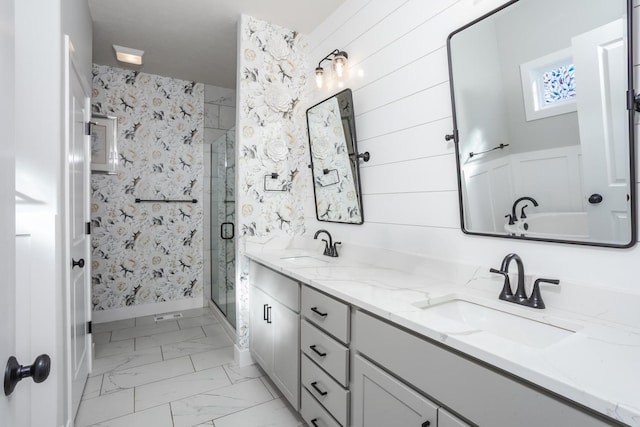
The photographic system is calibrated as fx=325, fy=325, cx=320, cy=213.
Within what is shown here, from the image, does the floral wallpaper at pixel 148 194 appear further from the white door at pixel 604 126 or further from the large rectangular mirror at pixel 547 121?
the white door at pixel 604 126

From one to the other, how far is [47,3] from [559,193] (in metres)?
2.26

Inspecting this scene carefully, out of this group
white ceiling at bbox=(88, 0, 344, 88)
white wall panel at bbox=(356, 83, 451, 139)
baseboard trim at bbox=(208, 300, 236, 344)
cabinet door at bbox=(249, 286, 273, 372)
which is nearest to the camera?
white wall panel at bbox=(356, 83, 451, 139)

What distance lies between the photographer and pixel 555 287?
121cm

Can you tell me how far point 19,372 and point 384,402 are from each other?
106cm

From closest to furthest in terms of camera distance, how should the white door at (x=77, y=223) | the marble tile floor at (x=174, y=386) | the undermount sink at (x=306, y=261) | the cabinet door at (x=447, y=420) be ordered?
the cabinet door at (x=447, y=420), the white door at (x=77, y=223), the marble tile floor at (x=174, y=386), the undermount sink at (x=306, y=261)

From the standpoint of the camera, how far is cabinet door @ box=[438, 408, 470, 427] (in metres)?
0.91

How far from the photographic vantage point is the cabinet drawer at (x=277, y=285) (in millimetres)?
1820

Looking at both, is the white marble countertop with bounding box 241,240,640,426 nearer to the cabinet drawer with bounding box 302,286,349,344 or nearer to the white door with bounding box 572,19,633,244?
the cabinet drawer with bounding box 302,286,349,344

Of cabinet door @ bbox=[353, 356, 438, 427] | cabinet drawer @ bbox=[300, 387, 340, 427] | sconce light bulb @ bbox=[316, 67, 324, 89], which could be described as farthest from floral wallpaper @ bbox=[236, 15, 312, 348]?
cabinet door @ bbox=[353, 356, 438, 427]

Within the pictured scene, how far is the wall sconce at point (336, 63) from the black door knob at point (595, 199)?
168cm

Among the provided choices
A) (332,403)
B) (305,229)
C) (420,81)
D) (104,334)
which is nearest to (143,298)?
(104,334)

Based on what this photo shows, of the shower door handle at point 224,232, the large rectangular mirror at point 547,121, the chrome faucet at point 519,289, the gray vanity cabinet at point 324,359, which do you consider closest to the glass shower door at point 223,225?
the shower door handle at point 224,232

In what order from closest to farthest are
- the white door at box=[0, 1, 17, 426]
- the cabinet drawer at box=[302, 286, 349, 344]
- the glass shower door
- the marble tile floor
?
the white door at box=[0, 1, 17, 426]
the cabinet drawer at box=[302, 286, 349, 344]
the marble tile floor
the glass shower door

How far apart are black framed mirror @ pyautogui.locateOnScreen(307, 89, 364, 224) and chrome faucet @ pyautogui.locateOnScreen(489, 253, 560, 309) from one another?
103 centimetres
